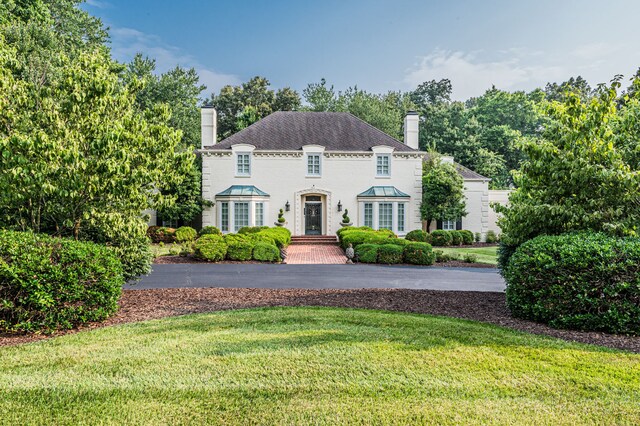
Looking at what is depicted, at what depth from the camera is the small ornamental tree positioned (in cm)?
2511

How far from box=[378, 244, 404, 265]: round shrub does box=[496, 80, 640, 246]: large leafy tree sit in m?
7.87

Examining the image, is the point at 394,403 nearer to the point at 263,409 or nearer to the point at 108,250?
the point at 263,409

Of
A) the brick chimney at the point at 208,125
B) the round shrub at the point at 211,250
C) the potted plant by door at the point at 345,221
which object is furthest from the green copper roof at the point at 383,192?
the round shrub at the point at 211,250

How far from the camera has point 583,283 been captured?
5859 mm

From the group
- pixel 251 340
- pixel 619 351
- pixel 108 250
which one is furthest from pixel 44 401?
pixel 619 351

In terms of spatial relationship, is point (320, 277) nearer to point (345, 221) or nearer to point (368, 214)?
point (345, 221)

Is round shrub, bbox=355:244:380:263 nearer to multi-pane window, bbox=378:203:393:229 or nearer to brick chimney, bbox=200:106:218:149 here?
multi-pane window, bbox=378:203:393:229

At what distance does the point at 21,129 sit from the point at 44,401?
19.0 feet

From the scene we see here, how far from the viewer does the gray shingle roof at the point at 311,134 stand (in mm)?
25922

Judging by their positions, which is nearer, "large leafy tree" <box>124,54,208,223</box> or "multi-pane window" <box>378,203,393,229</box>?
"multi-pane window" <box>378,203,393,229</box>

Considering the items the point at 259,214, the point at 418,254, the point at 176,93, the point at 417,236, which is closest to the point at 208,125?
the point at 259,214

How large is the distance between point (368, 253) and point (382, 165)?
1144cm

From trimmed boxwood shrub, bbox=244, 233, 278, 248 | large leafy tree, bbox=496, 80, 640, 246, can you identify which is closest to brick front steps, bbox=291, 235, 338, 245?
trimmed boxwood shrub, bbox=244, 233, 278, 248

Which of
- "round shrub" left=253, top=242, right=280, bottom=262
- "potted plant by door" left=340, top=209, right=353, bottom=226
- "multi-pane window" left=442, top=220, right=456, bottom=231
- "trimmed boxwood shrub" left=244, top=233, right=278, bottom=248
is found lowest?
"round shrub" left=253, top=242, right=280, bottom=262
